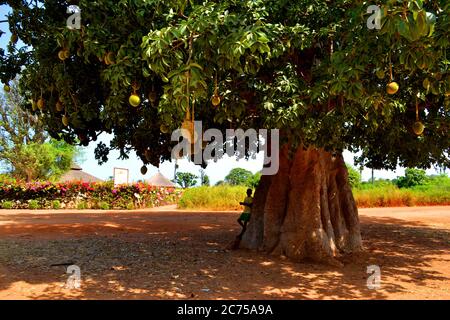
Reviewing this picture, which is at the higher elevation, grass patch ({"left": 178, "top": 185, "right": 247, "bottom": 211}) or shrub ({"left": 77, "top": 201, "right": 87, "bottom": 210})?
grass patch ({"left": 178, "top": 185, "right": 247, "bottom": 211})

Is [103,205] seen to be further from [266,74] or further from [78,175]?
[78,175]

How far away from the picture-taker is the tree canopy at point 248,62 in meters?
4.08

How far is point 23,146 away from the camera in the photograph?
3553 cm

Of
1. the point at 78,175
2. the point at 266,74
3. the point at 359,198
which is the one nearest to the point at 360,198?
the point at 359,198

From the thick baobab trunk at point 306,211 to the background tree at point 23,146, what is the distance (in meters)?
30.3

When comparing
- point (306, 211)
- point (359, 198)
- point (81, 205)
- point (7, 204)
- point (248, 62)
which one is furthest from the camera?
point (359, 198)

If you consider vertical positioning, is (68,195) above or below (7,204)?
above

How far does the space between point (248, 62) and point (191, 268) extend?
480cm

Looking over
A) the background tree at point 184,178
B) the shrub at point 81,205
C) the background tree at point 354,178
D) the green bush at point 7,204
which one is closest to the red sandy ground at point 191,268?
the shrub at point 81,205

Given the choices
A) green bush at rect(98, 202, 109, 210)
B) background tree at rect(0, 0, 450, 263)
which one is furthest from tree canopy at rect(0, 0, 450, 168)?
green bush at rect(98, 202, 109, 210)

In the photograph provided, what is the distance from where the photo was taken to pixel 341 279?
7.56m

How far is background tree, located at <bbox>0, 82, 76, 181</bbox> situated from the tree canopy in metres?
30.5

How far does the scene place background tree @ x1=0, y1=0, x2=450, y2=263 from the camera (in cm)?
415

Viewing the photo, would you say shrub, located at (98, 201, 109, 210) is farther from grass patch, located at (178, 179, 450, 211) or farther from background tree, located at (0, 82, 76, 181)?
background tree, located at (0, 82, 76, 181)
